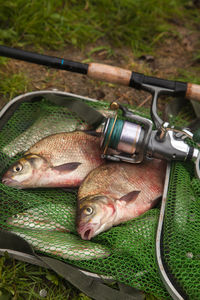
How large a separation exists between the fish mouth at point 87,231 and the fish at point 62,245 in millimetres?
39

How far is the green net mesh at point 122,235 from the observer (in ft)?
7.32

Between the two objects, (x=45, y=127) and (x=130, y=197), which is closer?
(x=130, y=197)

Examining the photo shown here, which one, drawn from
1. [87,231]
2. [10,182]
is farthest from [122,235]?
[10,182]

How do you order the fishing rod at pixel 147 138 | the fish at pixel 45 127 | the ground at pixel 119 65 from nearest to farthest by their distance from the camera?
the fishing rod at pixel 147 138 < the fish at pixel 45 127 < the ground at pixel 119 65

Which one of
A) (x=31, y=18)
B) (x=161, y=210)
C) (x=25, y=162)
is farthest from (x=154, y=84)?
(x=31, y=18)

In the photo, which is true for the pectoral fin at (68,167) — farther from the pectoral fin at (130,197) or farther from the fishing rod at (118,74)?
the fishing rod at (118,74)

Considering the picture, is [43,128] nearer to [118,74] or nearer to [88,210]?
[118,74]

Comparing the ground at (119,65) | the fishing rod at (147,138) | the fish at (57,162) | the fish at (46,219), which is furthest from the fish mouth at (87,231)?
the ground at (119,65)

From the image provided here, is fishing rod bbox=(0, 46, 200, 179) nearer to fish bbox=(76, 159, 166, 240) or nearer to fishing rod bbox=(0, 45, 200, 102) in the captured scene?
fishing rod bbox=(0, 45, 200, 102)

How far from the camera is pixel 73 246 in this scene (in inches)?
90.7

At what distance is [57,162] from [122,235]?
853 millimetres

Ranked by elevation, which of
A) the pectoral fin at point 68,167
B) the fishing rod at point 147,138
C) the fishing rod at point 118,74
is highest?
the fishing rod at point 118,74

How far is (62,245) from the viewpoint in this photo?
7.50 ft

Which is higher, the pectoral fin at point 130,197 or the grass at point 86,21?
the grass at point 86,21
